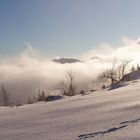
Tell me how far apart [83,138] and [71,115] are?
1567mm

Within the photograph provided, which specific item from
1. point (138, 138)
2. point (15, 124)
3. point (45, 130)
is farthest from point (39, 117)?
point (138, 138)

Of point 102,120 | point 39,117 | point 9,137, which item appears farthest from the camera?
point 39,117

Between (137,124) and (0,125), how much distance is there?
239 cm

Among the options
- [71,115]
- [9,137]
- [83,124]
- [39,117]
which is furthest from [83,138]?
[39,117]

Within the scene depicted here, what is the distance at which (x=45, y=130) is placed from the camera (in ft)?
13.7

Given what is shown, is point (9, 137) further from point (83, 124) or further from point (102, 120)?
point (102, 120)

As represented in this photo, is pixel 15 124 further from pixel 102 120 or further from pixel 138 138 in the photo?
pixel 138 138

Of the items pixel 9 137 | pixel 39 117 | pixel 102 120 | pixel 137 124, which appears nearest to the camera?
pixel 137 124

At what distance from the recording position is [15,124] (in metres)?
4.98

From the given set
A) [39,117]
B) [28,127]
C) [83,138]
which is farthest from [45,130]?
[39,117]

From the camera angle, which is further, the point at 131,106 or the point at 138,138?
the point at 131,106

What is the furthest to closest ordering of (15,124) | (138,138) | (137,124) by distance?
(15,124) < (137,124) < (138,138)

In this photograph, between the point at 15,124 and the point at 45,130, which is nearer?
the point at 45,130

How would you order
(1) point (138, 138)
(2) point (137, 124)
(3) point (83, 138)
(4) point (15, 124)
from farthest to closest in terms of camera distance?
(4) point (15, 124)
(2) point (137, 124)
(3) point (83, 138)
(1) point (138, 138)
